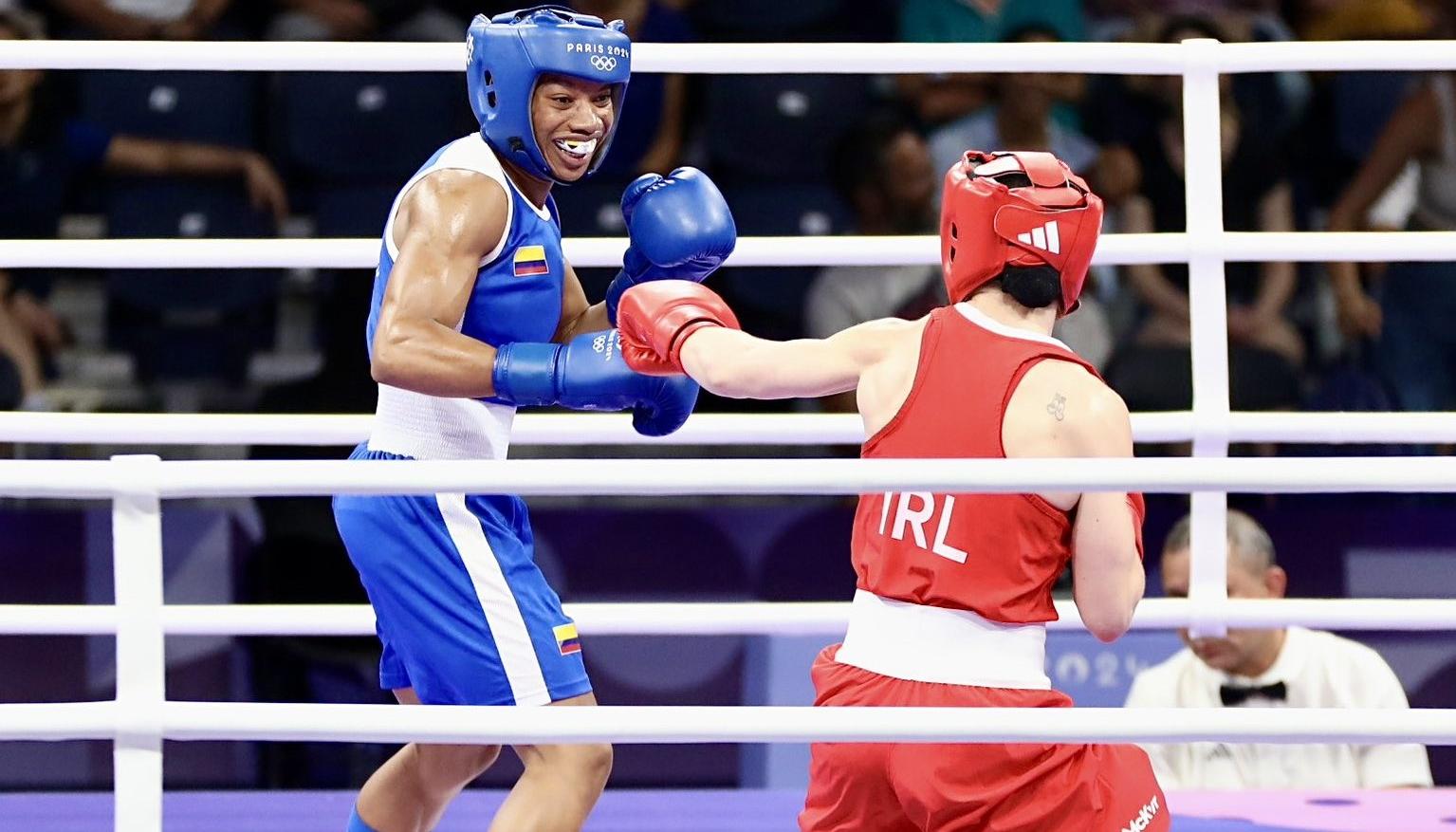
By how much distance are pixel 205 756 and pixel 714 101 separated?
213cm

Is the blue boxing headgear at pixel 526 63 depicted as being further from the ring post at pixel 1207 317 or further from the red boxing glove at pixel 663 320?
the ring post at pixel 1207 317

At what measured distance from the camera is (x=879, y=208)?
5.05m

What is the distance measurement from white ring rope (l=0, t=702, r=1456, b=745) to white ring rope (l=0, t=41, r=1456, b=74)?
1.30m

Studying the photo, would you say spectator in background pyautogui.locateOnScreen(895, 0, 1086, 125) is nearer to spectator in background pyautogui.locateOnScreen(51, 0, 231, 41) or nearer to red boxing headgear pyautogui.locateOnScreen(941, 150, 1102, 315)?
spectator in background pyautogui.locateOnScreen(51, 0, 231, 41)

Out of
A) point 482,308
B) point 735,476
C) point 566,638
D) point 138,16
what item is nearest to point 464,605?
point 566,638

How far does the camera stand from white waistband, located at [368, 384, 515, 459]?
262 centimetres

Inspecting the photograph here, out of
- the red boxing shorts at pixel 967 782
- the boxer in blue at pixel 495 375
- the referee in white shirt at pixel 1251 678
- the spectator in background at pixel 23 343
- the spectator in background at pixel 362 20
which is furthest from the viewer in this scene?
the spectator in background at pixel 362 20

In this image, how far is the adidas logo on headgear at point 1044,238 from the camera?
2.29m

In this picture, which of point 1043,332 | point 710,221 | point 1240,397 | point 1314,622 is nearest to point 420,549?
point 710,221

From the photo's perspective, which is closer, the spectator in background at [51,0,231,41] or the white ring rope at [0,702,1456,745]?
the white ring rope at [0,702,1456,745]

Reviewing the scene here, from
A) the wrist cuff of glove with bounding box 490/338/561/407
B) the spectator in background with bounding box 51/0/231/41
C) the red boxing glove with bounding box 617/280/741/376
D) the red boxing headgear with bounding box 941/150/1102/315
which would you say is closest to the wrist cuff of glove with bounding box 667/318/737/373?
the red boxing glove with bounding box 617/280/741/376

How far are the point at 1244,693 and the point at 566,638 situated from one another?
73.1 inches

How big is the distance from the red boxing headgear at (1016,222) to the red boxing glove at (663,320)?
29cm

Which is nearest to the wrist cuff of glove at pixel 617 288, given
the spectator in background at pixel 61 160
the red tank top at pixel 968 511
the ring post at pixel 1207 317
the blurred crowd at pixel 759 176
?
the red tank top at pixel 968 511
